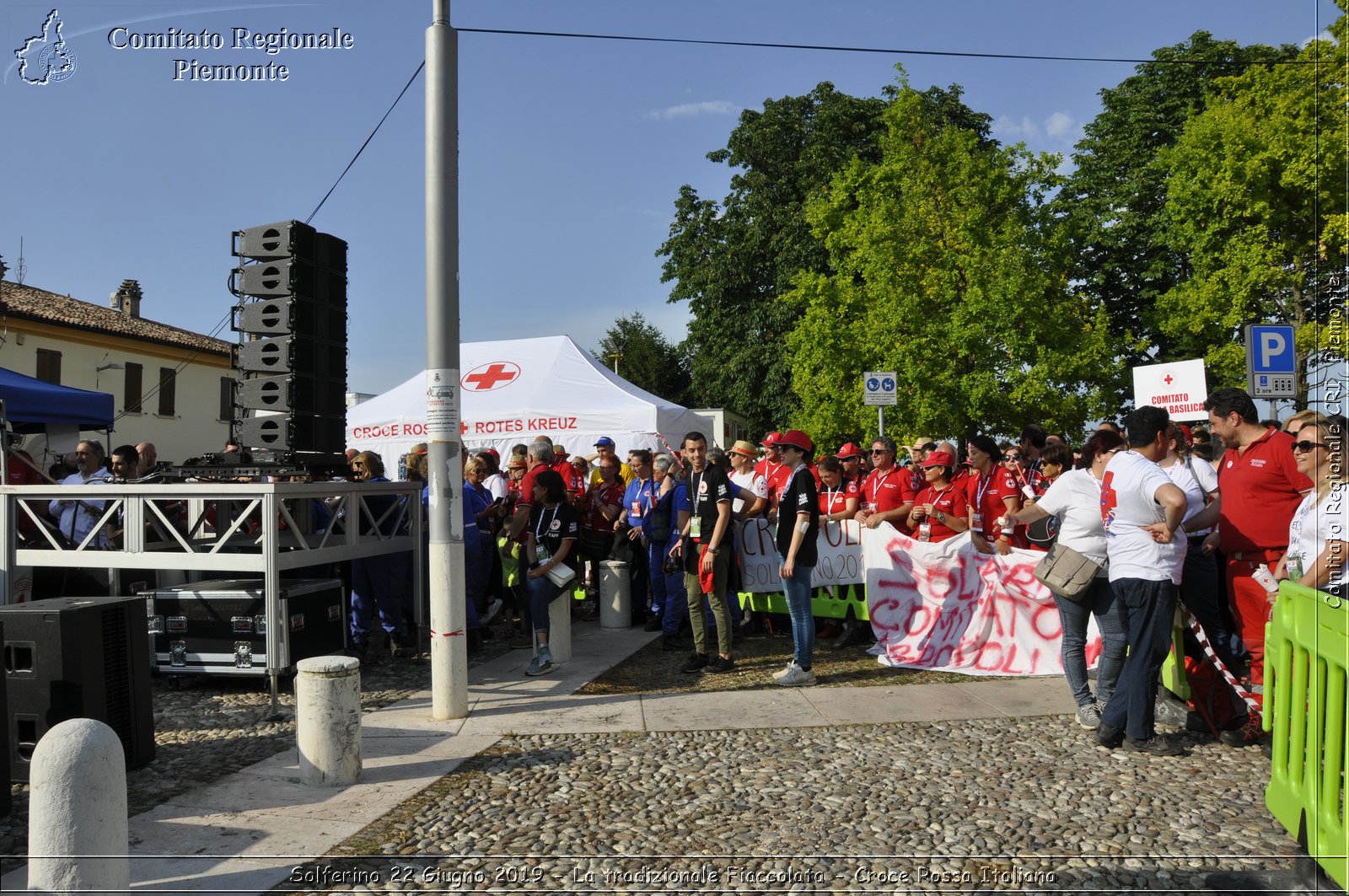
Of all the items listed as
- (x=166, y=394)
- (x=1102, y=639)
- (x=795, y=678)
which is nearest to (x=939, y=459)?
(x=795, y=678)

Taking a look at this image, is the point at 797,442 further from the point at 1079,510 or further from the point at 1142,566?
the point at 1142,566

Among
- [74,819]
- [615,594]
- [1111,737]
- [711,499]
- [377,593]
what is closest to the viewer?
[74,819]

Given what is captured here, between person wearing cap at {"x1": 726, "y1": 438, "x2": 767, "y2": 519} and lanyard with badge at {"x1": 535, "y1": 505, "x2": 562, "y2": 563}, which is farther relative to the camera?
person wearing cap at {"x1": 726, "y1": 438, "x2": 767, "y2": 519}

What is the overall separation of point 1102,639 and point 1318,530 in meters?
1.54

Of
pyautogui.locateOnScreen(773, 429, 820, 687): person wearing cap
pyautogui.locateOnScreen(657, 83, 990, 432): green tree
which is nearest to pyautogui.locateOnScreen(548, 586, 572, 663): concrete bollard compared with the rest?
pyautogui.locateOnScreen(773, 429, 820, 687): person wearing cap

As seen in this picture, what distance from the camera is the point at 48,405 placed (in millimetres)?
13211

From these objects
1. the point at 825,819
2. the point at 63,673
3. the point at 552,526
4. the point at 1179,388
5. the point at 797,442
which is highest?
the point at 1179,388

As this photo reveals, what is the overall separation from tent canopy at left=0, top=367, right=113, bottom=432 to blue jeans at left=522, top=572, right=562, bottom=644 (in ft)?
29.0

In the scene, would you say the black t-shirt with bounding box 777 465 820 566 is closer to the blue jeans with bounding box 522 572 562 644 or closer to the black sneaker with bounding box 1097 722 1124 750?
the blue jeans with bounding box 522 572 562 644

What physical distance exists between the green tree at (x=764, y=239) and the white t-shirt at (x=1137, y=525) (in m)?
28.9

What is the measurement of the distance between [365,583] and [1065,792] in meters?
6.64

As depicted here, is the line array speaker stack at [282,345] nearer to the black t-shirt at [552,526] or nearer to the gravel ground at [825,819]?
the black t-shirt at [552,526]

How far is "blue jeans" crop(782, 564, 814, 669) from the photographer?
7.31 meters

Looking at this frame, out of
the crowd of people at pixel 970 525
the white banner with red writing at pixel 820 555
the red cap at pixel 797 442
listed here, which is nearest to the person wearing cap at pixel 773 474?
the crowd of people at pixel 970 525
